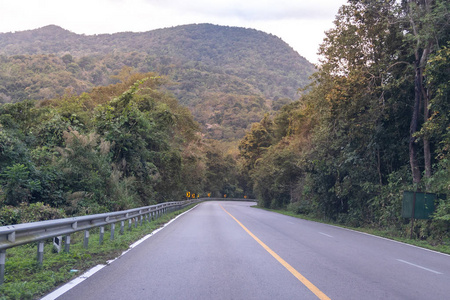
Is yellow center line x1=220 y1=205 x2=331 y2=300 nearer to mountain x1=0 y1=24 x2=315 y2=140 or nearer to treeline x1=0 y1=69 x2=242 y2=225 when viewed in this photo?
treeline x1=0 y1=69 x2=242 y2=225

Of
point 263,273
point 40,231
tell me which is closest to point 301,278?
point 263,273

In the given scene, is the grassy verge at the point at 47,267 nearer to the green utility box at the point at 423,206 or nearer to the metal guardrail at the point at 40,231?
the metal guardrail at the point at 40,231

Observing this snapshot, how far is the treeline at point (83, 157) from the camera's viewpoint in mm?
14961

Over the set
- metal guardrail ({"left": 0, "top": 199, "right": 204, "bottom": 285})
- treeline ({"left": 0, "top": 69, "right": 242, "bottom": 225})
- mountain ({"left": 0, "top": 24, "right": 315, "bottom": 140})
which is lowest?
metal guardrail ({"left": 0, "top": 199, "right": 204, "bottom": 285})

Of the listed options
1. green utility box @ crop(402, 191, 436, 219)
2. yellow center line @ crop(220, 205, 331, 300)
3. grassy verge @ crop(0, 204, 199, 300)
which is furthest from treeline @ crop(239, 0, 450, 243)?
grassy verge @ crop(0, 204, 199, 300)

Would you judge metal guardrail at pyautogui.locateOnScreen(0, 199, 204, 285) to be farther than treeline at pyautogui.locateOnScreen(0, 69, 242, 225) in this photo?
No

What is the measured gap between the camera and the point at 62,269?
7633mm

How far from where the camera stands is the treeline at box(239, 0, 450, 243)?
58.4 feet

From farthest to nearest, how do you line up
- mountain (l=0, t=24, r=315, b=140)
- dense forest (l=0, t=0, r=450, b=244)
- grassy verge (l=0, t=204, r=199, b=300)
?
mountain (l=0, t=24, r=315, b=140)
dense forest (l=0, t=0, r=450, b=244)
grassy verge (l=0, t=204, r=199, b=300)

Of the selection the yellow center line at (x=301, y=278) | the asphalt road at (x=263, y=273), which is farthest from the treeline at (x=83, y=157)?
the yellow center line at (x=301, y=278)

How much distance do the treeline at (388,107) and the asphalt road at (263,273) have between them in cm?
756

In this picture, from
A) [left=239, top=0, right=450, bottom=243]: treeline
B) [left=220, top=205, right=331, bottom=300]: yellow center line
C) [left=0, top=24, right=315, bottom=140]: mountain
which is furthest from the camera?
[left=0, top=24, right=315, bottom=140]: mountain

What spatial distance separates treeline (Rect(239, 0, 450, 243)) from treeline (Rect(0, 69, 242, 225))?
11182 mm

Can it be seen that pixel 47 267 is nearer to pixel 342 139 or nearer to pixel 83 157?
pixel 83 157
